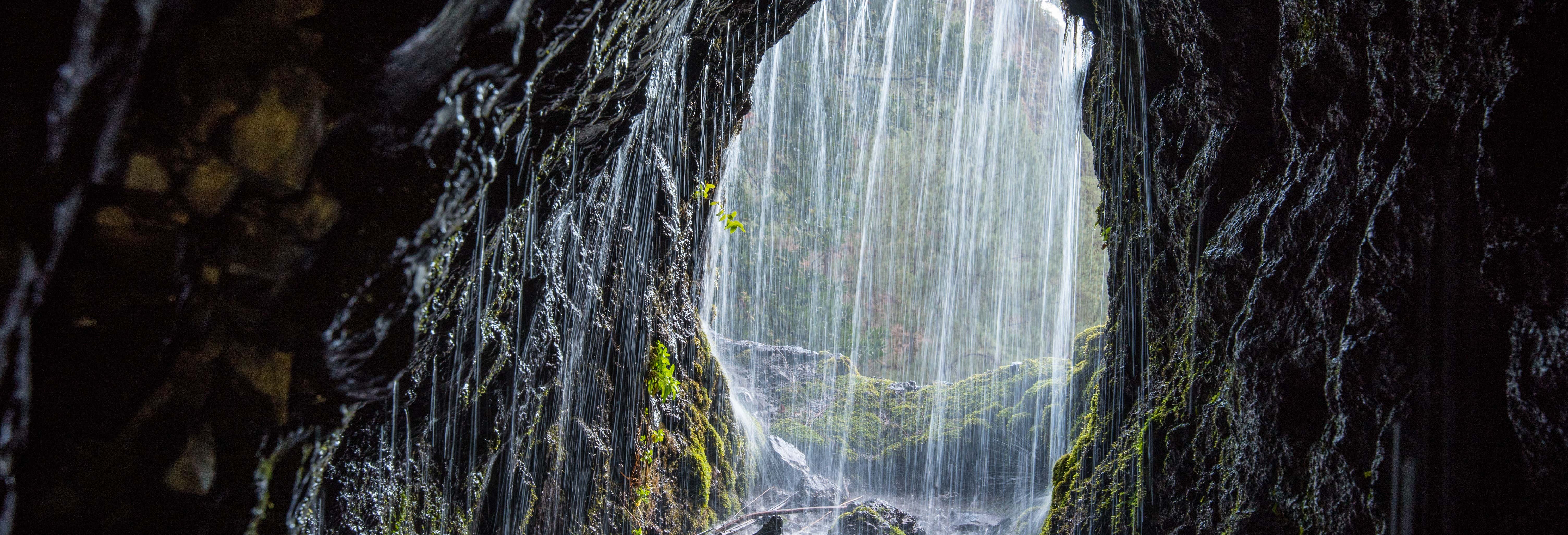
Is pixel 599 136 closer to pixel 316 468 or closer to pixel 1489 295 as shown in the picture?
pixel 316 468

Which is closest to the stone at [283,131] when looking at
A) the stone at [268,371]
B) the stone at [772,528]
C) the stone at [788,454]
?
the stone at [268,371]

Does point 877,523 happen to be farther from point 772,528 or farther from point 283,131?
point 283,131

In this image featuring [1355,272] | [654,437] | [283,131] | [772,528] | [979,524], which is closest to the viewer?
[283,131]

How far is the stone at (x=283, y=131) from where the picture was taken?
55.2 inches

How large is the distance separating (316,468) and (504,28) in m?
1.46

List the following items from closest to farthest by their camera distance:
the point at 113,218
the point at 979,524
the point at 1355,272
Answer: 1. the point at 113,218
2. the point at 1355,272
3. the point at 979,524

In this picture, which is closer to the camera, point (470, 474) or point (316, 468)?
point (316, 468)

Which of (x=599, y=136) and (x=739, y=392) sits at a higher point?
(x=599, y=136)

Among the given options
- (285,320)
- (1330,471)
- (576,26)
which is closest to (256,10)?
(285,320)

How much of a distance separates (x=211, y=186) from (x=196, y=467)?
64 cm

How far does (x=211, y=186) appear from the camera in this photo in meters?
1.38

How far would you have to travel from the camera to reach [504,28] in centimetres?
184

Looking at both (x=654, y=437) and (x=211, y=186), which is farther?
(x=654, y=437)

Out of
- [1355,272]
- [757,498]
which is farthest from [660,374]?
[757,498]
